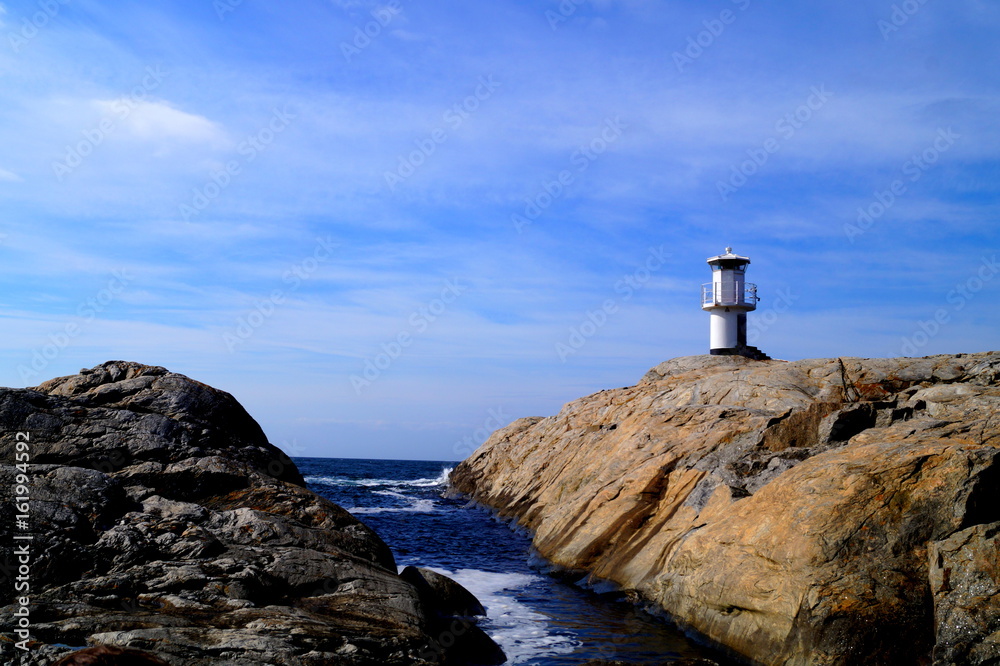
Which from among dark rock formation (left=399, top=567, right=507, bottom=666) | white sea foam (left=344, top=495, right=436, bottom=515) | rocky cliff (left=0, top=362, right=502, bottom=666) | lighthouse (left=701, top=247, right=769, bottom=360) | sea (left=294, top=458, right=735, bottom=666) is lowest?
white sea foam (left=344, top=495, right=436, bottom=515)

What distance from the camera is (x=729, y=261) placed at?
39.3 meters

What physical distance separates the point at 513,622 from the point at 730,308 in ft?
95.9

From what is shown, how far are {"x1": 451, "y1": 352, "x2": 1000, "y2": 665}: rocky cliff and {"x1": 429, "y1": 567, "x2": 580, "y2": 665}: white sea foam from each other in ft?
7.86

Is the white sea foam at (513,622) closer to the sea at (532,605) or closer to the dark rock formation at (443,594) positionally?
the sea at (532,605)

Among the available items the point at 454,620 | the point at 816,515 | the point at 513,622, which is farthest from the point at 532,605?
the point at 816,515

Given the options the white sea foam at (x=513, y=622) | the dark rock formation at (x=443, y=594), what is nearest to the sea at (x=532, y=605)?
the white sea foam at (x=513, y=622)

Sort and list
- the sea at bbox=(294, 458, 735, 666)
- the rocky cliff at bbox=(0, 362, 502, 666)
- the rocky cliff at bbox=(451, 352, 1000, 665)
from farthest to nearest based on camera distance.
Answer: the sea at bbox=(294, 458, 735, 666), the rocky cliff at bbox=(451, 352, 1000, 665), the rocky cliff at bbox=(0, 362, 502, 666)

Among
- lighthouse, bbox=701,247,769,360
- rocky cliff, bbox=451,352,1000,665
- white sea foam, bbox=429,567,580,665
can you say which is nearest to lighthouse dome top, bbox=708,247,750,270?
lighthouse, bbox=701,247,769,360

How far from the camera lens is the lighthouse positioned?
38875mm

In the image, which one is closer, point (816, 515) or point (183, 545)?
point (183, 545)

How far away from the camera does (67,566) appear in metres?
8.76

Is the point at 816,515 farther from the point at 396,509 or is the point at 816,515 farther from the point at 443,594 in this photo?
the point at 396,509

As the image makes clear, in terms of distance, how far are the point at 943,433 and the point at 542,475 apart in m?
20.8

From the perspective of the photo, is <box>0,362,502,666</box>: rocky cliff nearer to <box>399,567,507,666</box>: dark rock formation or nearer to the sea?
<box>399,567,507,666</box>: dark rock formation
